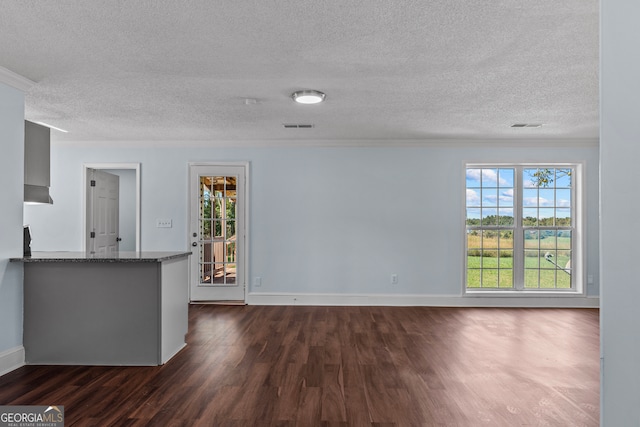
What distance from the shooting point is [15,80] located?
3.37 m

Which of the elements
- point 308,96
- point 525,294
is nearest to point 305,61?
point 308,96

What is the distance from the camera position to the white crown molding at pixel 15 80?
325 cm

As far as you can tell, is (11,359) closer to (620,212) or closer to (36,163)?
(36,163)

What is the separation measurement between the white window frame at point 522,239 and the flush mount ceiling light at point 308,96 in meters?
3.10

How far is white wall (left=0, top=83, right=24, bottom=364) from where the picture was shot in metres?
3.32

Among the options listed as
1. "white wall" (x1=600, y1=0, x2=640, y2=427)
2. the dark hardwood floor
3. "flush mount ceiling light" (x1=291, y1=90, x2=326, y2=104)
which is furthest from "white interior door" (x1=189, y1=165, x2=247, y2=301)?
"white wall" (x1=600, y1=0, x2=640, y2=427)

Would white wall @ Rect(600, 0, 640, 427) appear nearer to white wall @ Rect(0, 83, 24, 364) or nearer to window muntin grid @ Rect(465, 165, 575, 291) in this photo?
white wall @ Rect(0, 83, 24, 364)

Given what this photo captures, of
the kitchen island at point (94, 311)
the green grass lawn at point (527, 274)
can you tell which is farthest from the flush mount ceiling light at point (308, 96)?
the green grass lawn at point (527, 274)

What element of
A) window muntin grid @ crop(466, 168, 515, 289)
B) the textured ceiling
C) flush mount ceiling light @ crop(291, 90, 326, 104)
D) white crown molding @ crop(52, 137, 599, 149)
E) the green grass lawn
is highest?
the textured ceiling

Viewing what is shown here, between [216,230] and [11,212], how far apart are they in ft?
9.51

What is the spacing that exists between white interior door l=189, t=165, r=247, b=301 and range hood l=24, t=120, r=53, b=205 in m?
2.26

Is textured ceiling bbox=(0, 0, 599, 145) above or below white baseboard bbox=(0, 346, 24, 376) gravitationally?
above

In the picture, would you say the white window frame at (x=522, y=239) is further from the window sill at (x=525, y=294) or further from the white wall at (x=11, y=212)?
the white wall at (x=11, y=212)

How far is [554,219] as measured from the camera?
6141 millimetres
